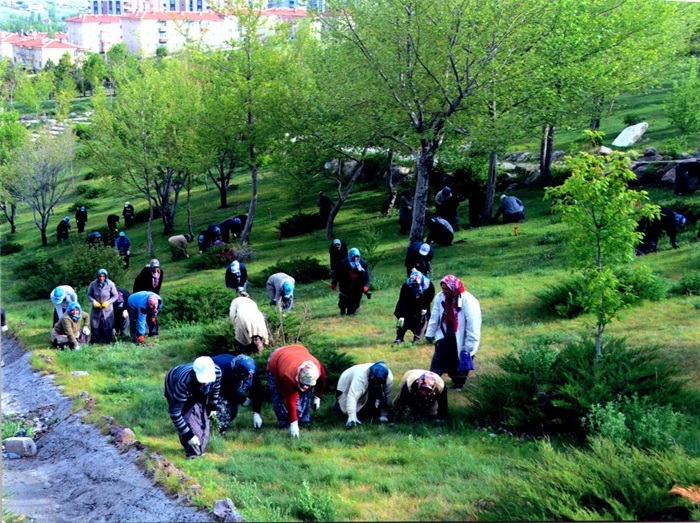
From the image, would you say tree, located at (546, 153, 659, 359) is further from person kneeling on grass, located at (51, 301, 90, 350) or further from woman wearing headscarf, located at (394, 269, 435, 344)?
person kneeling on grass, located at (51, 301, 90, 350)

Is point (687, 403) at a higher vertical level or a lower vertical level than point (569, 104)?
lower

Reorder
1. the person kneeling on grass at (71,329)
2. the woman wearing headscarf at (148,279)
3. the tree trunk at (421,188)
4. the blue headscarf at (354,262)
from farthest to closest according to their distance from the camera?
the tree trunk at (421,188), the woman wearing headscarf at (148,279), the person kneeling on grass at (71,329), the blue headscarf at (354,262)

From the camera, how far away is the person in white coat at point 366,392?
10750 millimetres

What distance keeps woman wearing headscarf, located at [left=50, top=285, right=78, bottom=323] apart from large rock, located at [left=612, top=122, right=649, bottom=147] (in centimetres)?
2371

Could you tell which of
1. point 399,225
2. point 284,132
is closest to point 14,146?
point 284,132

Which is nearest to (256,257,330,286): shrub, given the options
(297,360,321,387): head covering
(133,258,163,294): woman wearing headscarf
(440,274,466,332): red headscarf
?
(133,258,163,294): woman wearing headscarf

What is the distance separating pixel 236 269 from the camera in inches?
701

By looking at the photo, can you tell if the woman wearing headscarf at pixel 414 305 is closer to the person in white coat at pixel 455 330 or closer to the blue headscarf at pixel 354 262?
the person in white coat at pixel 455 330

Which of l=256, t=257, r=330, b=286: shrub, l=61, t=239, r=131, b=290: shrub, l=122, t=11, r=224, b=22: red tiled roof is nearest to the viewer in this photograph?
l=256, t=257, r=330, b=286: shrub

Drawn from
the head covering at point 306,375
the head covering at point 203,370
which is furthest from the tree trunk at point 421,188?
the head covering at point 203,370

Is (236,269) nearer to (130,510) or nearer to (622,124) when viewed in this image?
(130,510)

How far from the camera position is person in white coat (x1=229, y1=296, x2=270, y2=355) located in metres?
13.2

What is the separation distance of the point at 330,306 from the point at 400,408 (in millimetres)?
7373

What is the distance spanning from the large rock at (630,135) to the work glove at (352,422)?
83.3ft
